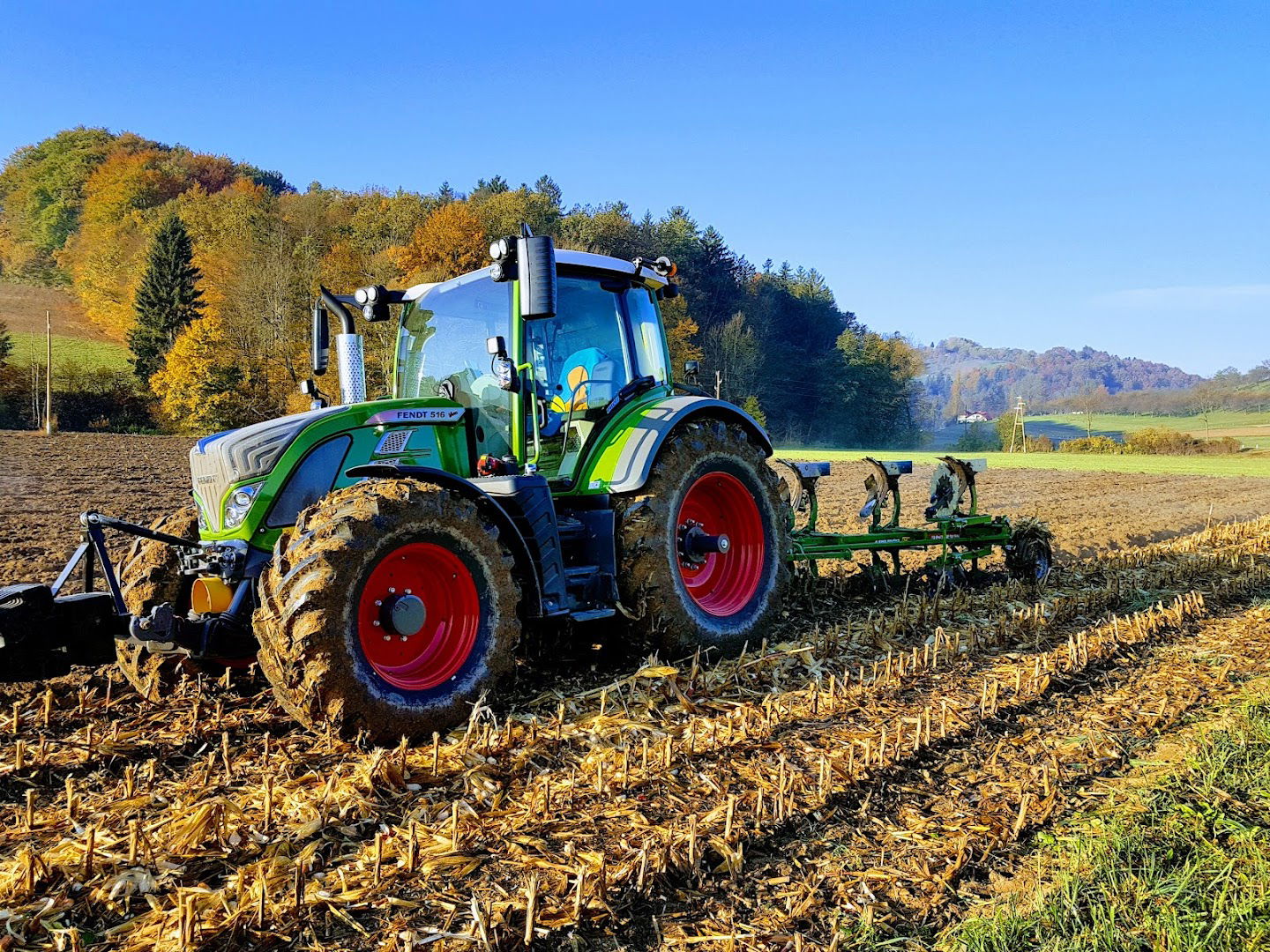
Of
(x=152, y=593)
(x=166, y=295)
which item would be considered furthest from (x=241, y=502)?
(x=166, y=295)

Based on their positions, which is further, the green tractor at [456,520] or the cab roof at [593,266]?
the cab roof at [593,266]

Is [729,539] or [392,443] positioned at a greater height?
[392,443]

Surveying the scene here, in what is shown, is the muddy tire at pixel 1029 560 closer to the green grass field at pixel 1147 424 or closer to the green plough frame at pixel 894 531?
the green plough frame at pixel 894 531

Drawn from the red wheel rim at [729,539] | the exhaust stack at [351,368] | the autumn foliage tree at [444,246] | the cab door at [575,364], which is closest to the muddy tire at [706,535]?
the red wheel rim at [729,539]

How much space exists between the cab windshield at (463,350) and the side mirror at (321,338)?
1.69 feet

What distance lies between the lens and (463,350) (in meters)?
6.06

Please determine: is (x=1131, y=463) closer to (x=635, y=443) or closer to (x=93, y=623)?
(x=635, y=443)

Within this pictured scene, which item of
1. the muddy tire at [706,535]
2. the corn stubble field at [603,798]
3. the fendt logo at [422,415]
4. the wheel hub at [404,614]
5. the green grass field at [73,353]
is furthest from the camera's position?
the green grass field at [73,353]

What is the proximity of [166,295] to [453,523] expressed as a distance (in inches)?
1717

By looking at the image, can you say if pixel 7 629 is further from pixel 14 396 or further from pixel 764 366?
pixel 764 366

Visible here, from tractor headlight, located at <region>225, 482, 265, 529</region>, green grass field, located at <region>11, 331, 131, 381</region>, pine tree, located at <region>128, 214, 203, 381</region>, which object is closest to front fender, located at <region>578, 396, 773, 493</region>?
tractor headlight, located at <region>225, 482, 265, 529</region>

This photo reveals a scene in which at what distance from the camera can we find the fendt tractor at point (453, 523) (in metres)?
4.27

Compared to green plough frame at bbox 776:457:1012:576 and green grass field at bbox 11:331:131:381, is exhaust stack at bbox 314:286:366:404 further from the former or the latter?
green grass field at bbox 11:331:131:381

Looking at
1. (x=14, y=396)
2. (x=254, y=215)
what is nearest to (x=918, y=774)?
(x=14, y=396)
